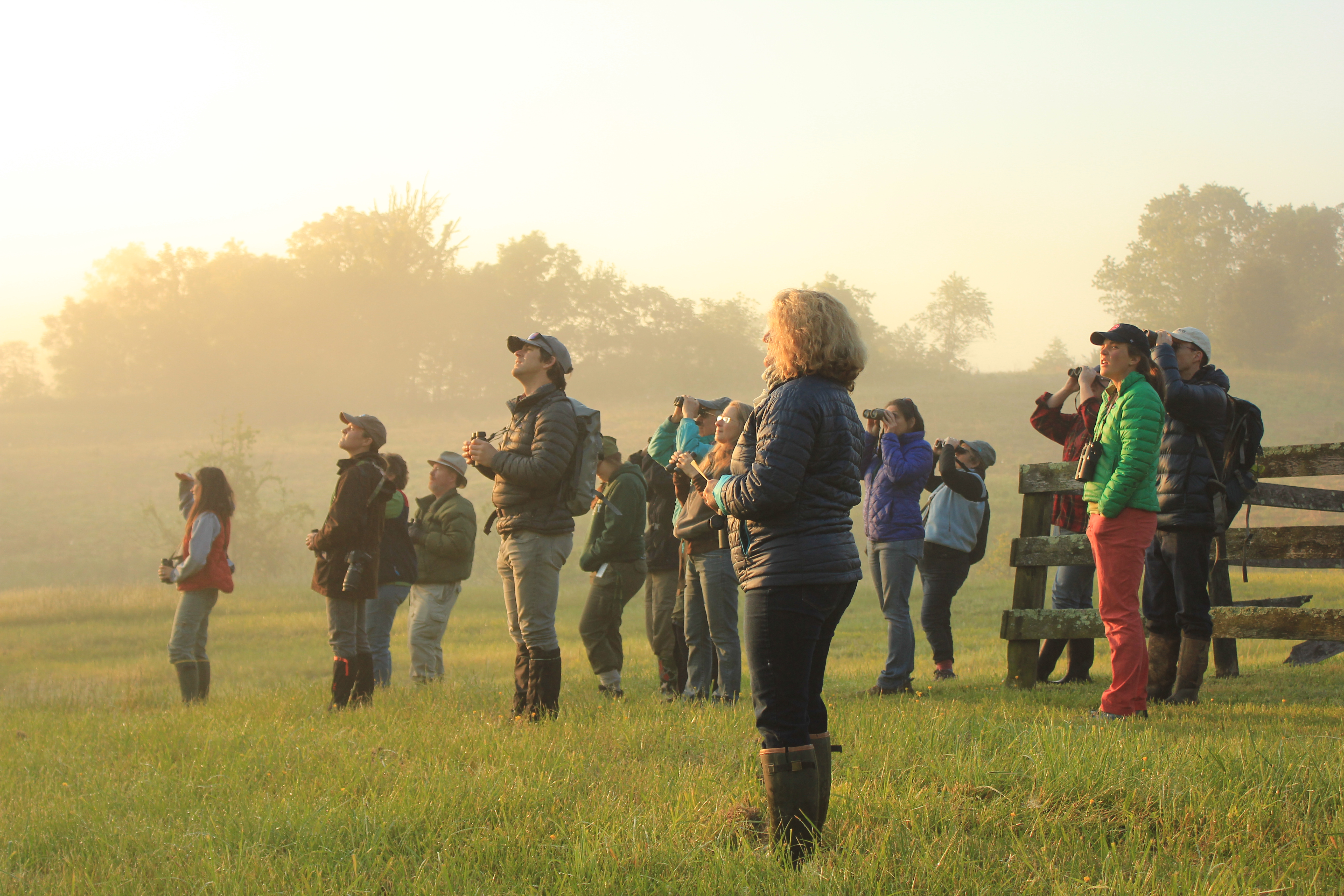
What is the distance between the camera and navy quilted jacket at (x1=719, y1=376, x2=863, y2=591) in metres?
3.42

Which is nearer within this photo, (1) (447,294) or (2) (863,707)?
(2) (863,707)

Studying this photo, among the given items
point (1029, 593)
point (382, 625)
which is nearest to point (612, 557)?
point (382, 625)

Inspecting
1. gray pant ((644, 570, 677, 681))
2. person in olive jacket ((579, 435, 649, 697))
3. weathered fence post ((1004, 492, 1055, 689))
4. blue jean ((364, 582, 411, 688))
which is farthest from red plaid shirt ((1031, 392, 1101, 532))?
blue jean ((364, 582, 411, 688))

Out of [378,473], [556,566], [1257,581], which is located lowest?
[1257,581]

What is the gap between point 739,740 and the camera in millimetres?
5258

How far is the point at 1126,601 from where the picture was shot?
5.50 m

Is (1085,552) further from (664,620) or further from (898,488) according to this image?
(664,620)

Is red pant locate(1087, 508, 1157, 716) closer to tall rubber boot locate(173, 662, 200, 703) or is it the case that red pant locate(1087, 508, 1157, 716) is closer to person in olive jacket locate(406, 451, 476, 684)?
person in olive jacket locate(406, 451, 476, 684)

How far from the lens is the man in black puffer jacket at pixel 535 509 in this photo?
19.9ft

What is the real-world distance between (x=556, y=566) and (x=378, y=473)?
1.96 metres

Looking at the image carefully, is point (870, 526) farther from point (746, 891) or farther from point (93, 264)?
point (93, 264)

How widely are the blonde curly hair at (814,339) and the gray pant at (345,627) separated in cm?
479

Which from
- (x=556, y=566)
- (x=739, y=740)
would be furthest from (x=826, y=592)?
(x=556, y=566)

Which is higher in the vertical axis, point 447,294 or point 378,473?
point 447,294
